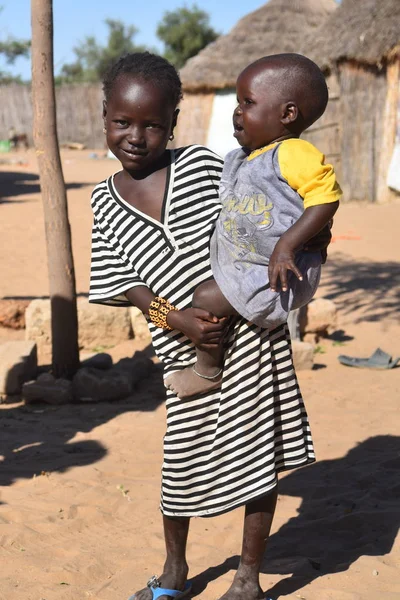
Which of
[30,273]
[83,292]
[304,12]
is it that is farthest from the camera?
[304,12]

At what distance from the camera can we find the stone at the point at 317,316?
6.74 metres

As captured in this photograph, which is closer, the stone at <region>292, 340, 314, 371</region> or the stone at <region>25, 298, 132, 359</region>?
the stone at <region>292, 340, 314, 371</region>

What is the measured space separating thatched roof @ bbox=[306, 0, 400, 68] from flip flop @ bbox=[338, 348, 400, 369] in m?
9.92

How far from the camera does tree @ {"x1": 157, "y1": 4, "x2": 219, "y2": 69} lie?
42.1 meters

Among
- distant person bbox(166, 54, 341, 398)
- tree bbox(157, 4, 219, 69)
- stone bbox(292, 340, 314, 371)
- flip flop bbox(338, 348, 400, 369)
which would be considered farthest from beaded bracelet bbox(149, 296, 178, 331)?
tree bbox(157, 4, 219, 69)

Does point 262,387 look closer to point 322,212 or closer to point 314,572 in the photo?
point 322,212

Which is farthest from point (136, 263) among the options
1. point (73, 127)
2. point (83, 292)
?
point (73, 127)

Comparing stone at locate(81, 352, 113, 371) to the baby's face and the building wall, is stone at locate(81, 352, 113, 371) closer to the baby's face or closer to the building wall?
the baby's face

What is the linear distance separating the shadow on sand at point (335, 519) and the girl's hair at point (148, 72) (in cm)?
170

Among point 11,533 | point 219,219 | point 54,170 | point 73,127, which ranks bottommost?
point 73,127

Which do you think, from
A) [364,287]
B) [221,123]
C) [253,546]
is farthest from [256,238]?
[221,123]

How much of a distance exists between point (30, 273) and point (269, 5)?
53.7 ft

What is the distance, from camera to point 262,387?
8.06 feet

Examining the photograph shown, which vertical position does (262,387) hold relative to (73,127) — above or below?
above
